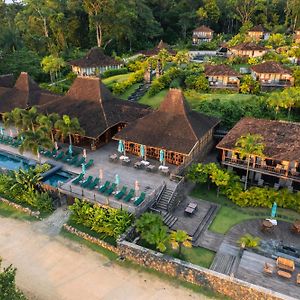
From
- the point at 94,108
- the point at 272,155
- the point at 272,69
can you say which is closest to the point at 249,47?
the point at 272,69

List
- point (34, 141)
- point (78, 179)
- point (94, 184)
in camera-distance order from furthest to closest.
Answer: point (34, 141)
point (78, 179)
point (94, 184)

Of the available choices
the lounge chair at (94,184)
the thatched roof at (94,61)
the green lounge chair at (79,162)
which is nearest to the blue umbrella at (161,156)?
the lounge chair at (94,184)

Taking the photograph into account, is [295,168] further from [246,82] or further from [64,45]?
[64,45]

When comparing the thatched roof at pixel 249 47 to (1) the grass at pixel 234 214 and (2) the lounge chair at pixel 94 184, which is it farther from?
(2) the lounge chair at pixel 94 184

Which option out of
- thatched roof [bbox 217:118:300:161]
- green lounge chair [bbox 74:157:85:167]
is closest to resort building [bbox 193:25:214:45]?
thatched roof [bbox 217:118:300:161]

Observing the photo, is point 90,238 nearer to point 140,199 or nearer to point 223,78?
point 140,199

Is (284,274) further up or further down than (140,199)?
further down

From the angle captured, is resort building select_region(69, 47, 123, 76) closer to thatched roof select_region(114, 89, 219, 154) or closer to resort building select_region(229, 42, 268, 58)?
resort building select_region(229, 42, 268, 58)

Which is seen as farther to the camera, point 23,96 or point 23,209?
point 23,96
